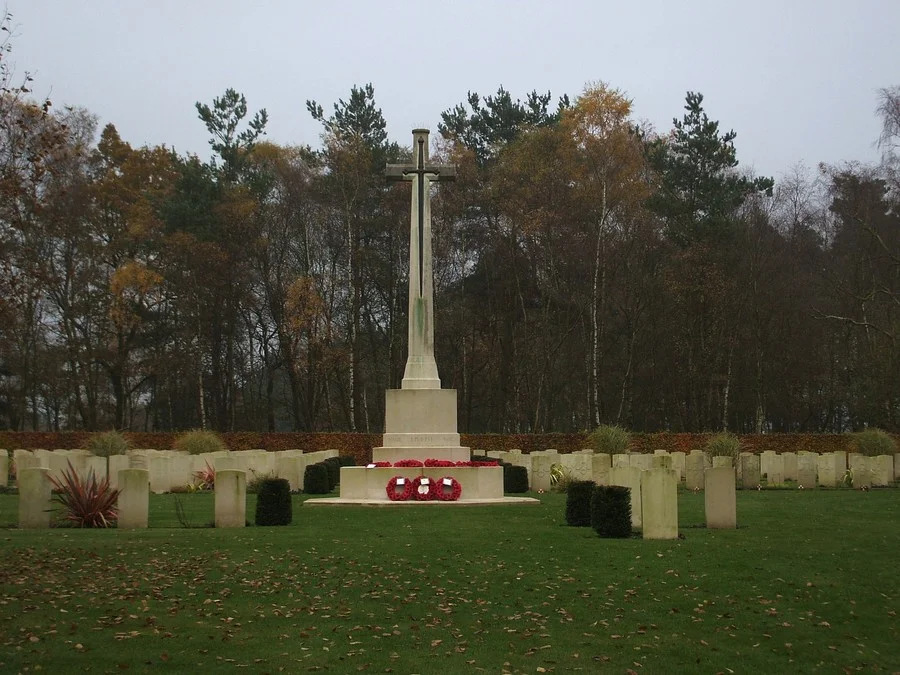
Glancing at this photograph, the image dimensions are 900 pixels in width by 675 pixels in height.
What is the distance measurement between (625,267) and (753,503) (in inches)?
966

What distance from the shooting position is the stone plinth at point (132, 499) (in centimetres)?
1402

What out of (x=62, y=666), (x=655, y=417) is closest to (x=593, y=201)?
(x=655, y=417)

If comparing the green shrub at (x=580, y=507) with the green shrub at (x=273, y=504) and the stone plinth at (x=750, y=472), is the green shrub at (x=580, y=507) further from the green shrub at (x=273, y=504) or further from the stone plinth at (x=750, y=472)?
the stone plinth at (x=750, y=472)

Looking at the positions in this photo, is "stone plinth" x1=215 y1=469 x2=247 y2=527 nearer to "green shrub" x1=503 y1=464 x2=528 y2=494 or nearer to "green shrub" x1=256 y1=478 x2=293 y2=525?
"green shrub" x1=256 y1=478 x2=293 y2=525

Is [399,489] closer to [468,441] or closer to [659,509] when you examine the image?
[659,509]

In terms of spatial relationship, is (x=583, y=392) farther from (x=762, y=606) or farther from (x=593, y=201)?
(x=762, y=606)

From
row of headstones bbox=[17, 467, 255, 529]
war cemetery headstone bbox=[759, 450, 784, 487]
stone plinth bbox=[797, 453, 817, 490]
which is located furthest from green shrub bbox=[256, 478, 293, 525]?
war cemetery headstone bbox=[759, 450, 784, 487]

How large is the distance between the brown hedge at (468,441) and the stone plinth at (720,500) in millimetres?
19331

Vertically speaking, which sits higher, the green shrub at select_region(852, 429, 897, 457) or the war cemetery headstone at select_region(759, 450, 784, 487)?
the green shrub at select_region(852, 429, 897, 457)

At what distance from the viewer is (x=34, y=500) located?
13.9 m

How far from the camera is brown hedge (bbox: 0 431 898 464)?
33.8 metres

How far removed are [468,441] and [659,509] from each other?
22.8 metres

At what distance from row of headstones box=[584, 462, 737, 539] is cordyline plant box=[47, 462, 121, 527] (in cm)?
717

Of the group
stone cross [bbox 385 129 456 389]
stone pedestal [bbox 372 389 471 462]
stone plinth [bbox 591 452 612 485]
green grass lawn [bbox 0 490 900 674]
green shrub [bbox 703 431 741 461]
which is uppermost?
stone cross [bbox 385 129 456 389]
